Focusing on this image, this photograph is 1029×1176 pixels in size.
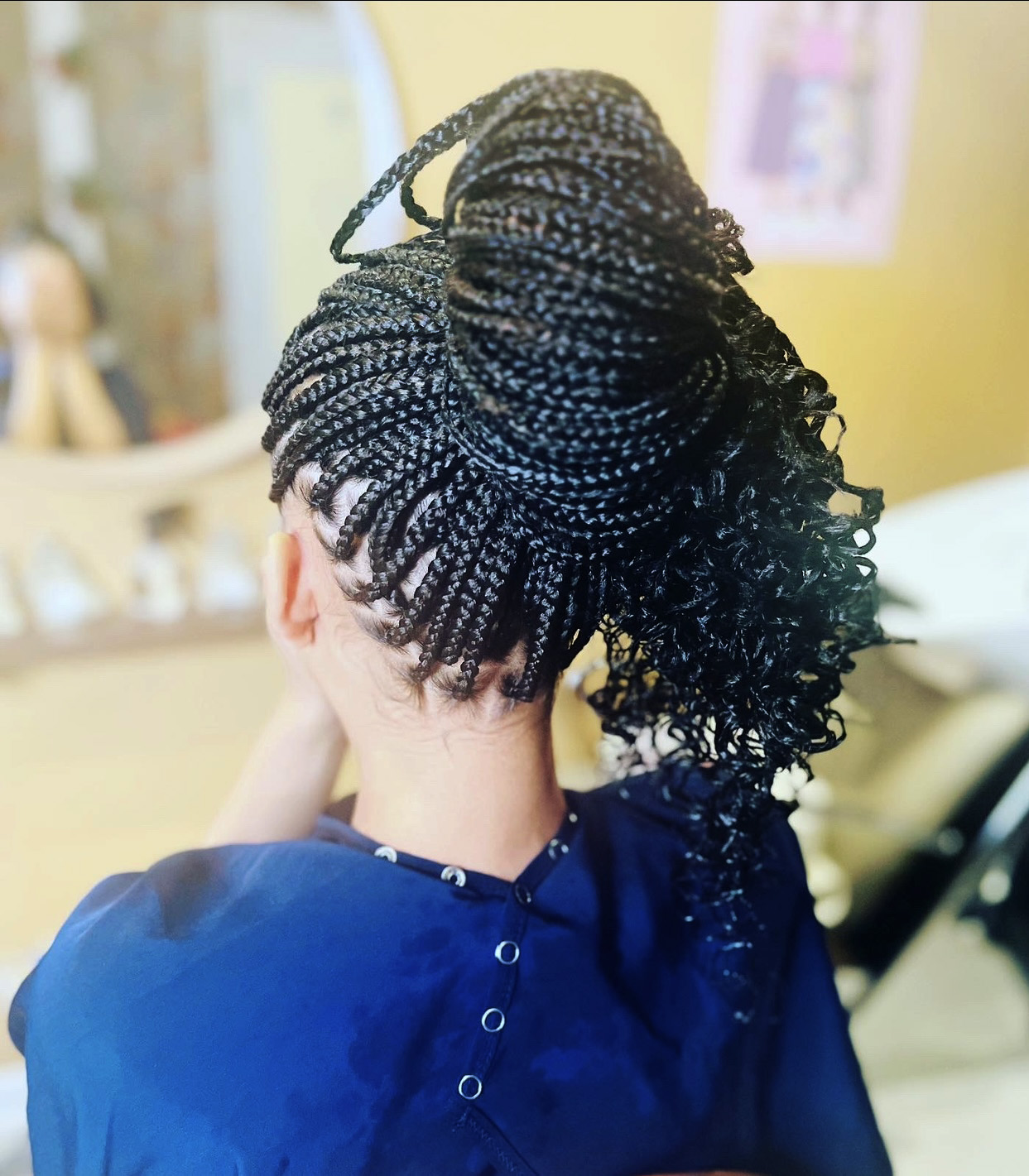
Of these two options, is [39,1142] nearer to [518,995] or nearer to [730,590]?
[518,995]

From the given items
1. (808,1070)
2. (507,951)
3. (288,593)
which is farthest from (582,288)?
(808,1070)

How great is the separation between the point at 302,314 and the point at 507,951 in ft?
1.93

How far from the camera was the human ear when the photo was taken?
1.47 feet

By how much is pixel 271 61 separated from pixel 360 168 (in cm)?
12

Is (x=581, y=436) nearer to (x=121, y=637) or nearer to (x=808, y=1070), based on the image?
(x=808, y=1070)

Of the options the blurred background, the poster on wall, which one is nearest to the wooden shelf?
the blurred background

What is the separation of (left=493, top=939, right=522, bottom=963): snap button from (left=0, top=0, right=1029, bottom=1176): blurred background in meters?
0.18

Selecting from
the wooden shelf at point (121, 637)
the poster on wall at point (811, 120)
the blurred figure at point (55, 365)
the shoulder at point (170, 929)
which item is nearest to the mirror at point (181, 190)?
the blurred figure at point (55, 365)

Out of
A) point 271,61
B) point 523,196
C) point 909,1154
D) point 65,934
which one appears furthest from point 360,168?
point 909,1154

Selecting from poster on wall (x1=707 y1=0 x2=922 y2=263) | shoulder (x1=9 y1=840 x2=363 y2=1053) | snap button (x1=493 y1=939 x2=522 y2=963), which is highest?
Result: poster on wall (x1=707 y1=0 x2=922 y2=263)

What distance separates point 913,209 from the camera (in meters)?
0.98

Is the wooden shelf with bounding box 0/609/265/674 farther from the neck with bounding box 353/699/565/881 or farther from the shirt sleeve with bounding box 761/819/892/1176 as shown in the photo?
the shirt sleeve with bounding box 761/819/892/1176

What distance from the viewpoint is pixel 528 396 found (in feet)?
1.05

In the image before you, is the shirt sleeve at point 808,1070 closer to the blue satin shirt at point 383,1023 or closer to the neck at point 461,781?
the blue satin shirt at point 383,1023
